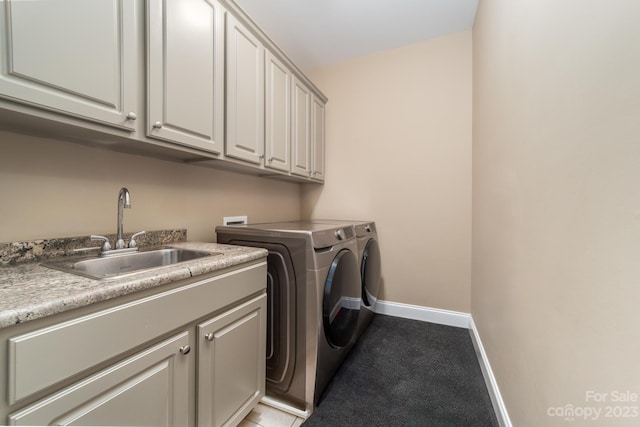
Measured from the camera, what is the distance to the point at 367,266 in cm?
207

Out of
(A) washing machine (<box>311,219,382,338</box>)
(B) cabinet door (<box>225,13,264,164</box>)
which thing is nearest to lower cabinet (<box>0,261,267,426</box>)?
(B) cabinet door (<box>225,13,264,164</box>)

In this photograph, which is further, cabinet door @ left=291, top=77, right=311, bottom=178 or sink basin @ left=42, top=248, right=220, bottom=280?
cabinet door @ left=291, top=77, right=311, bottom=178

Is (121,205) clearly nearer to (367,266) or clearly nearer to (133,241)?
(133,241)

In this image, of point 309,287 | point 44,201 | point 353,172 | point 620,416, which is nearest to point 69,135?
point 44,201

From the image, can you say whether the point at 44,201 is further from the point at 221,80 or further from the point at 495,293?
the point at 495,293

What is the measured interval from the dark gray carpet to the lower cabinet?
0.53 metres

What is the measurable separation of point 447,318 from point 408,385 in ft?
3.32

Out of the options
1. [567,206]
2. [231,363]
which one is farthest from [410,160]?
[231,363]

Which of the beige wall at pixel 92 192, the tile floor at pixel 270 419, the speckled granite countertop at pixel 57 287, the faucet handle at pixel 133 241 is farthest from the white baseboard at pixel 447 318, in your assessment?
the faucet handle at pixel 133 241

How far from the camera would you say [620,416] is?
48cm

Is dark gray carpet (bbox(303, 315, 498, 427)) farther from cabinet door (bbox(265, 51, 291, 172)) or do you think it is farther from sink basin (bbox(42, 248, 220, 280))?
cabinet door (bbox(265, 51, 291, 172))

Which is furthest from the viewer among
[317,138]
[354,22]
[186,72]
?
[317,138]

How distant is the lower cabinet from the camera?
0.55 meters

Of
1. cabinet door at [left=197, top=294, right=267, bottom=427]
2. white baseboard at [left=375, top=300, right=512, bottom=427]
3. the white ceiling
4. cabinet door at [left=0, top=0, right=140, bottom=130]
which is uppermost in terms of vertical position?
the white ceiling
